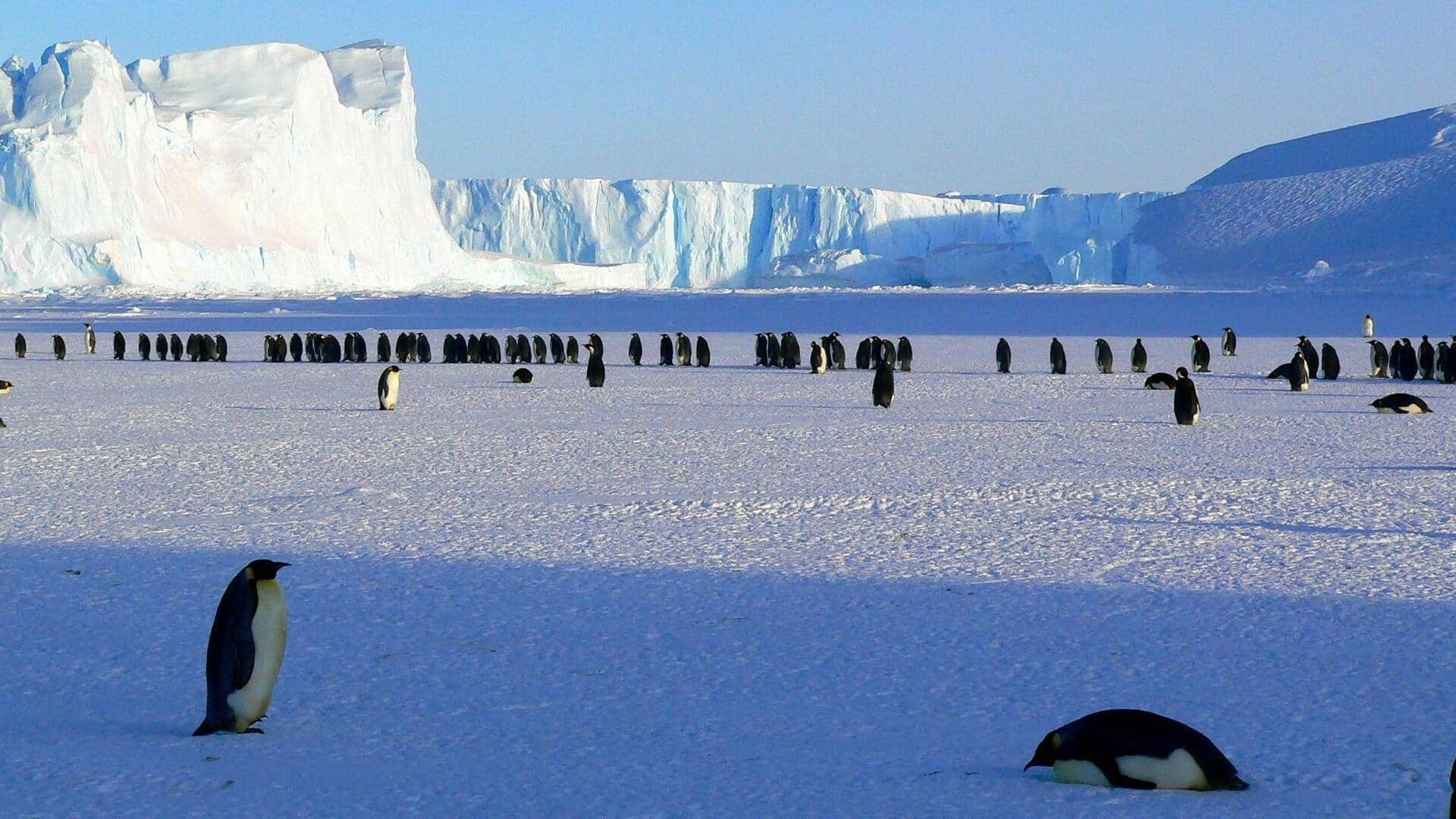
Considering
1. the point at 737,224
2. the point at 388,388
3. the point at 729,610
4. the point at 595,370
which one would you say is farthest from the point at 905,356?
the point at 737,224

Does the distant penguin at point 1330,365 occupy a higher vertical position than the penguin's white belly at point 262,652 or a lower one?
lower

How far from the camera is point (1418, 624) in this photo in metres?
4.04

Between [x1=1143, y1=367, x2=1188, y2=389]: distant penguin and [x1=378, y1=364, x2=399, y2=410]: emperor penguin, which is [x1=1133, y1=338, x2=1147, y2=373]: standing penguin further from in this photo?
[x1=378, y1=364, x2=399, y2=410]: emperor penguin

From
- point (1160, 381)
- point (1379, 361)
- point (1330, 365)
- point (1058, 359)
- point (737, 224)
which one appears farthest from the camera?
point (737, 224)

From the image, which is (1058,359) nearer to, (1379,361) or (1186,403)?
(1379,361)

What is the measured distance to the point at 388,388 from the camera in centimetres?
1113

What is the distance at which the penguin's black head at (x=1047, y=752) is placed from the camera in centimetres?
277

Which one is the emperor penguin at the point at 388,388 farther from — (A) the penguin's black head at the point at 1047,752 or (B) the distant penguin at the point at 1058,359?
(A) the penguin's black head at the point at 1047,752

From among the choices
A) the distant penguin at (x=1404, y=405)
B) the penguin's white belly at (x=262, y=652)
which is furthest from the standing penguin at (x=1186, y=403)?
the penguin's white belly at (x=262, y=652)

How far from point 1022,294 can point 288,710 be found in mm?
41710

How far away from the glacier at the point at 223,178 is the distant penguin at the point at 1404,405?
4236 centimetres

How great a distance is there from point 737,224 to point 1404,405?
57.3 metres

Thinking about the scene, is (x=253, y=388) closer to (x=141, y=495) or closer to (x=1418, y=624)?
(x=141, y=495)

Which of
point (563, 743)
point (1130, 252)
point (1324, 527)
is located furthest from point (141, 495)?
point (1130, 252)
